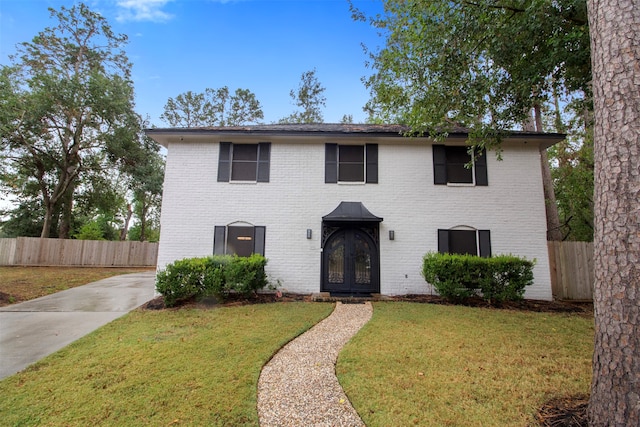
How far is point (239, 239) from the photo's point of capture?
29.4 ft

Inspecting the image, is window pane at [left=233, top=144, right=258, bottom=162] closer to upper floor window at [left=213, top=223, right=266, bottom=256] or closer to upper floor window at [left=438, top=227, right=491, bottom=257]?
upper floor window at [left=213, top=223, right=266, bottom=256]

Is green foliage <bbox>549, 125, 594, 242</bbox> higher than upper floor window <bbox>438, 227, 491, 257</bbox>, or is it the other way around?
green foliage <bbox>549, 125, 594, 242</bbox>

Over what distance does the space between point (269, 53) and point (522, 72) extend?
31.9 feet

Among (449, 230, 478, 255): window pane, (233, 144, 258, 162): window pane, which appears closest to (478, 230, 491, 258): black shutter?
(449, 230, 478, 255): window pane

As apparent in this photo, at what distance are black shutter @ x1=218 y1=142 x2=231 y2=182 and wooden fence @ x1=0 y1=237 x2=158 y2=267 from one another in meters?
14.5

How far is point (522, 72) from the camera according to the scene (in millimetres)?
6664

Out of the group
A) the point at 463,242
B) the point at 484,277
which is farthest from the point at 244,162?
the point at 484,277

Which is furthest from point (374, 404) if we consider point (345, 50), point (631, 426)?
point (345, 50)

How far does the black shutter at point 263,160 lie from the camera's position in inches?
365

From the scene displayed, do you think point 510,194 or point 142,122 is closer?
point 510,194

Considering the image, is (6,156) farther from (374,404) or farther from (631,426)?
(631,426)

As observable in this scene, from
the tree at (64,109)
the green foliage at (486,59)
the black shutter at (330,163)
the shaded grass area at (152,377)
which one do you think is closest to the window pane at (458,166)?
the green foliage at (486,59)

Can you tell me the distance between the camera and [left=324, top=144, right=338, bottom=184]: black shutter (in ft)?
30.7

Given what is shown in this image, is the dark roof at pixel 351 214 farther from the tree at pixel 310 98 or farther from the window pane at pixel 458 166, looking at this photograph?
the tree at pixel 310 98
